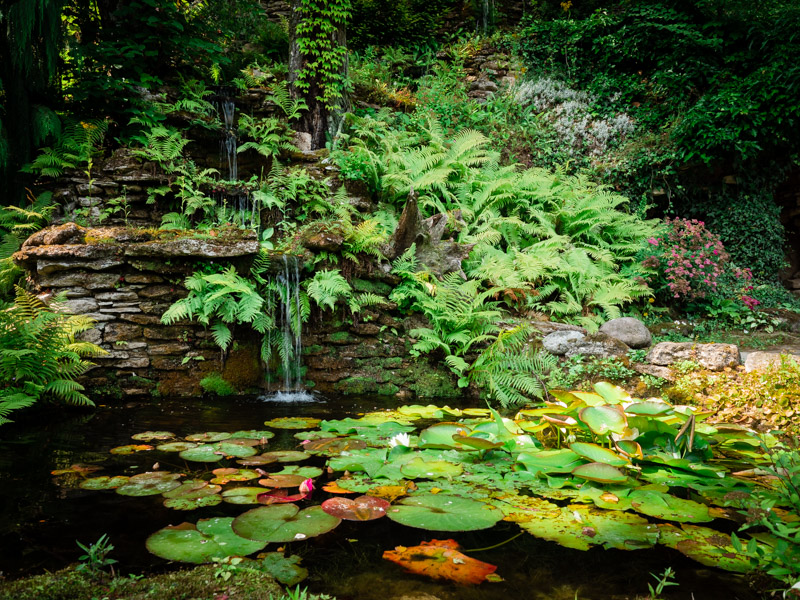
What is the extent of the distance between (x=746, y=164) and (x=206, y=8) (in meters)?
11.2

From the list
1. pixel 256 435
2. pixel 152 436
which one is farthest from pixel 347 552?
pixel 152 436

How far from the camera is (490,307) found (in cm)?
567

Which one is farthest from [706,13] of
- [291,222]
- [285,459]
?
[285,459]

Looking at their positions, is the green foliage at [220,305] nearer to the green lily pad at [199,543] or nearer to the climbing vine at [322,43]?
the green lily pad at [199,543]

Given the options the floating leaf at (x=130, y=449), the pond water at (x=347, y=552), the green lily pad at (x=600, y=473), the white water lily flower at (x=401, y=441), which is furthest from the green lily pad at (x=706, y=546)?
the floating leaf at (x=130, y=449)

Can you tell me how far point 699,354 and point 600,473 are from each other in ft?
10.9

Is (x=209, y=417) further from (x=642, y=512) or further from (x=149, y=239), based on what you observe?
(x=642, y=512)

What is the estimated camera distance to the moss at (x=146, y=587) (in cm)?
128

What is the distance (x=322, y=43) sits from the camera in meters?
7.28

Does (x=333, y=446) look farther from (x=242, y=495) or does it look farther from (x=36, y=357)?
(x=36, y=357)

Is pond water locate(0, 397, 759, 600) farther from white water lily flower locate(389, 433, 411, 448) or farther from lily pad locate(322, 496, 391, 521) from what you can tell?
white water lily flower locate(389, 433, 411, 448)

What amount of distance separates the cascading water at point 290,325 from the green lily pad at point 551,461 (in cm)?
306

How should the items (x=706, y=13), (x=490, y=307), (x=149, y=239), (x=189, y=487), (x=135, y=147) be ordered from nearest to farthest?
(x=189, y=487), (x=149, y=239), (x=490, y=307), (x=135, y=147), (x=706, y=13)

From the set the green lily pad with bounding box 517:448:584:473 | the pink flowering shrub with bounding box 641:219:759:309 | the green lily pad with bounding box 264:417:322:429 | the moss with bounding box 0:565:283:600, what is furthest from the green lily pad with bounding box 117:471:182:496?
the pink flowering shrub with bounding box 641:219:759:309
